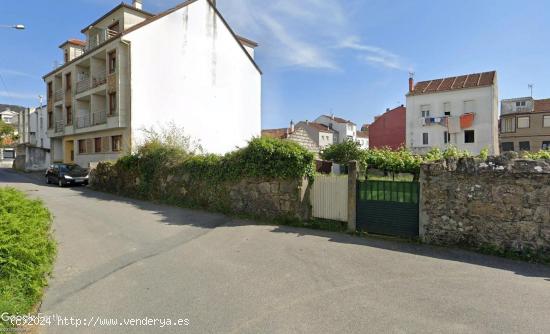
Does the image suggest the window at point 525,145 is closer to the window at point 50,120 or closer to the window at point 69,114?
the window at point 69,114

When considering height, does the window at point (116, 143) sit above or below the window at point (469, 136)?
below

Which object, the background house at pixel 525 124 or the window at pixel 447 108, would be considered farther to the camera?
the background house at pixel 525 124

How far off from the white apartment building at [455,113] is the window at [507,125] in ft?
39.1

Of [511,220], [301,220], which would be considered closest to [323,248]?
[301,220]

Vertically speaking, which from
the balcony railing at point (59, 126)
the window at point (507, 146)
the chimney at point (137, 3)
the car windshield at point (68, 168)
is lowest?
the car windshield at point (68, 168)

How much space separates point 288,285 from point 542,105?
187 feet

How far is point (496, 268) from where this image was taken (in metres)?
6.12

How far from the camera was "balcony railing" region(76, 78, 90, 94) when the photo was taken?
27.0m

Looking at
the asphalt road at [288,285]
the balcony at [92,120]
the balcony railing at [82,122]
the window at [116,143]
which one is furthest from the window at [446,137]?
the balcony railing at [82,122]

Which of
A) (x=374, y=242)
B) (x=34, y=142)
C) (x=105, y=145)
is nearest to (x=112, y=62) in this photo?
(x=105, y=145)

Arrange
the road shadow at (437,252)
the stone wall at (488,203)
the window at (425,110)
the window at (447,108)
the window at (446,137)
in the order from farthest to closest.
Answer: the window at (425,110) → the window at (446,137) → the window at (447,108) → the stone wall at (488,203) → the road shadow at (437,252)

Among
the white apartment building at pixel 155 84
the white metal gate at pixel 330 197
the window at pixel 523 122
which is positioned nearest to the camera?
the white metal gate at pixel 330 197

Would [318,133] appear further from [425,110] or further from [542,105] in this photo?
[542,105]

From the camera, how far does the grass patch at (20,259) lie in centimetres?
404
